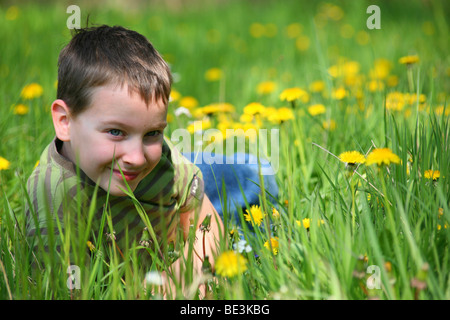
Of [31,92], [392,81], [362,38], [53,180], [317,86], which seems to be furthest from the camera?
[362,38]

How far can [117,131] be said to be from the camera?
1247mm

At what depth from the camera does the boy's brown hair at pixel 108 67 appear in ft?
4.11

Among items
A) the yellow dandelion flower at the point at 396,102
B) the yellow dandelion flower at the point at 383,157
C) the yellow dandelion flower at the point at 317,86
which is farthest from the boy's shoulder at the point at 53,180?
the yellow dandelion flower at the point at 317,86

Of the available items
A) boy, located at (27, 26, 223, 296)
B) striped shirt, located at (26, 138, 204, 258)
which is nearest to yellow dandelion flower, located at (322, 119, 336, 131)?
striped shirt, located at (26, 138, 204, 258)

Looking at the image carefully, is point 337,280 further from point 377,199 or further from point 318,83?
point 318,83

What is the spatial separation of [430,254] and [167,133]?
1.36 meters

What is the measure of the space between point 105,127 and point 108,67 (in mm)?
158

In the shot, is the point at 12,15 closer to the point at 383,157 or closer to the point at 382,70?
the point at 382,70

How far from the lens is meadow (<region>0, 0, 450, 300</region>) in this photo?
39.4 inches

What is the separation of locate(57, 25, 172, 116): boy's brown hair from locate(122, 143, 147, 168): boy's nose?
117mm

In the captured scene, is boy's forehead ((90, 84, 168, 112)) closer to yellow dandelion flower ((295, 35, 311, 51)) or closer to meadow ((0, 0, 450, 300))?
meadow ((0, 0, 450, 300))

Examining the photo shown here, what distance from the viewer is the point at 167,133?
215 cm

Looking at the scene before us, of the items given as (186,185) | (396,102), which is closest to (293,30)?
(396,102)

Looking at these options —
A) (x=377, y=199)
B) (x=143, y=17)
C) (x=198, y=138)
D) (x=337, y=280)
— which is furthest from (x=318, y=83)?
(x=143, y=17)
